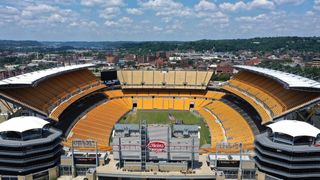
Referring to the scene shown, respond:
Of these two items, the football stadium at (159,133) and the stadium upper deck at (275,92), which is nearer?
the football stadium at (159,133)

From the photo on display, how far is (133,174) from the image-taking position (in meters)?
52.9

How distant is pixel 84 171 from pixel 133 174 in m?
10.5

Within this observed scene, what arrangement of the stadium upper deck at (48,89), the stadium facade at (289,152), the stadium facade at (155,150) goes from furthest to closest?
the stadium upper deck at (48,89), the stadium facade at (155,150), the stadium facade at (289,152)

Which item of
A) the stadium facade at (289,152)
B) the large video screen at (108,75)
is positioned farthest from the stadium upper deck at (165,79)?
the stadium facade at (289,152)

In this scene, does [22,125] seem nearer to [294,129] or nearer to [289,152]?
[289,152]

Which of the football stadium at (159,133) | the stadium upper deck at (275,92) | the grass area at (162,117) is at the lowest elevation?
the grass area at (162,117)

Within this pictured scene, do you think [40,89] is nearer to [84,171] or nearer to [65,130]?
[65,130]

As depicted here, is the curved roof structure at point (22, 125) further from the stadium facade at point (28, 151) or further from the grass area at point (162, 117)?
the grass area at point (162, 117)

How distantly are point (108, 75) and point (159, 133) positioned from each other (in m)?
68.3

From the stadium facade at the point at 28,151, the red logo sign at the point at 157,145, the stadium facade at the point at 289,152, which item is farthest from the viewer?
the red logo sign at the point at 157,145

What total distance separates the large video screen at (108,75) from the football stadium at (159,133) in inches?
265

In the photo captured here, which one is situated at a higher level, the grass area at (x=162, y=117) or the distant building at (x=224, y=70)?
the distant building at (x=224, y=70)

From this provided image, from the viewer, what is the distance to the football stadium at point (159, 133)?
5278 cm

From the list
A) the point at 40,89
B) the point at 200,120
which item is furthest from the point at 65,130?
the point at 200,120
